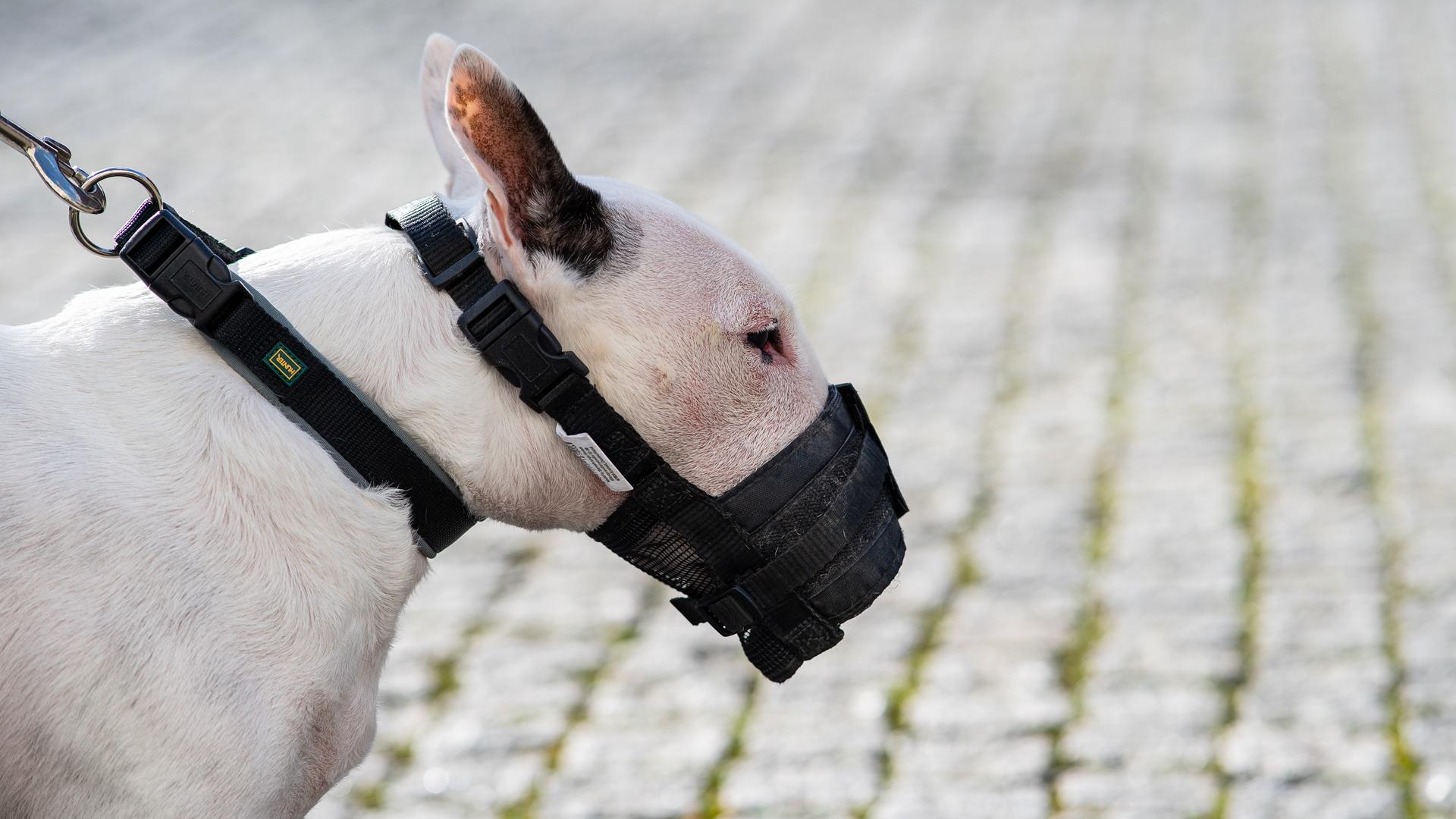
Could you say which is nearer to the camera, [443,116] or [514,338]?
[514,338]

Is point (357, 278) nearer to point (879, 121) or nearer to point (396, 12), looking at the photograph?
point (879, 121)

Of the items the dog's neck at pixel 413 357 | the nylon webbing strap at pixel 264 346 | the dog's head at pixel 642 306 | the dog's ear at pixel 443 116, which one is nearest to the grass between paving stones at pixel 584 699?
the dog's head at pixel 642 306

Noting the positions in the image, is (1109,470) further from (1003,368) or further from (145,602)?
(145,602)

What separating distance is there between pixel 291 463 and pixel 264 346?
18 cm

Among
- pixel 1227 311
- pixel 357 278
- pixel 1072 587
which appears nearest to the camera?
pixel 357 278

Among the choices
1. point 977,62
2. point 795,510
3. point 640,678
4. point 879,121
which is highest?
point 795,510

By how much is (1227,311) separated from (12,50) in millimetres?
8618

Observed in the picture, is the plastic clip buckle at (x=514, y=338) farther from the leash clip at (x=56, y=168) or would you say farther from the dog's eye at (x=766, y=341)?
the leash clip at (x=56, y=168)

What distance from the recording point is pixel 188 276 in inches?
79.0

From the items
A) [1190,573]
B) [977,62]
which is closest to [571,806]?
[1190,573]

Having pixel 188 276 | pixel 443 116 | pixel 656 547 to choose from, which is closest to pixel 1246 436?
pixel 656 547

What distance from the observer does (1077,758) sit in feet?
10.7

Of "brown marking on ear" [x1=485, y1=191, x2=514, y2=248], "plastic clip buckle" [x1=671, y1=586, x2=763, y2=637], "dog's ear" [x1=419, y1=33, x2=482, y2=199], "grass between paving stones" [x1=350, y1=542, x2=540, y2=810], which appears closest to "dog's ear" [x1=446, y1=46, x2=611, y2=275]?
"brown marking on ear" [x1=485, y1=191, x2=514, y2=248]

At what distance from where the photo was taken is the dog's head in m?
2.07
